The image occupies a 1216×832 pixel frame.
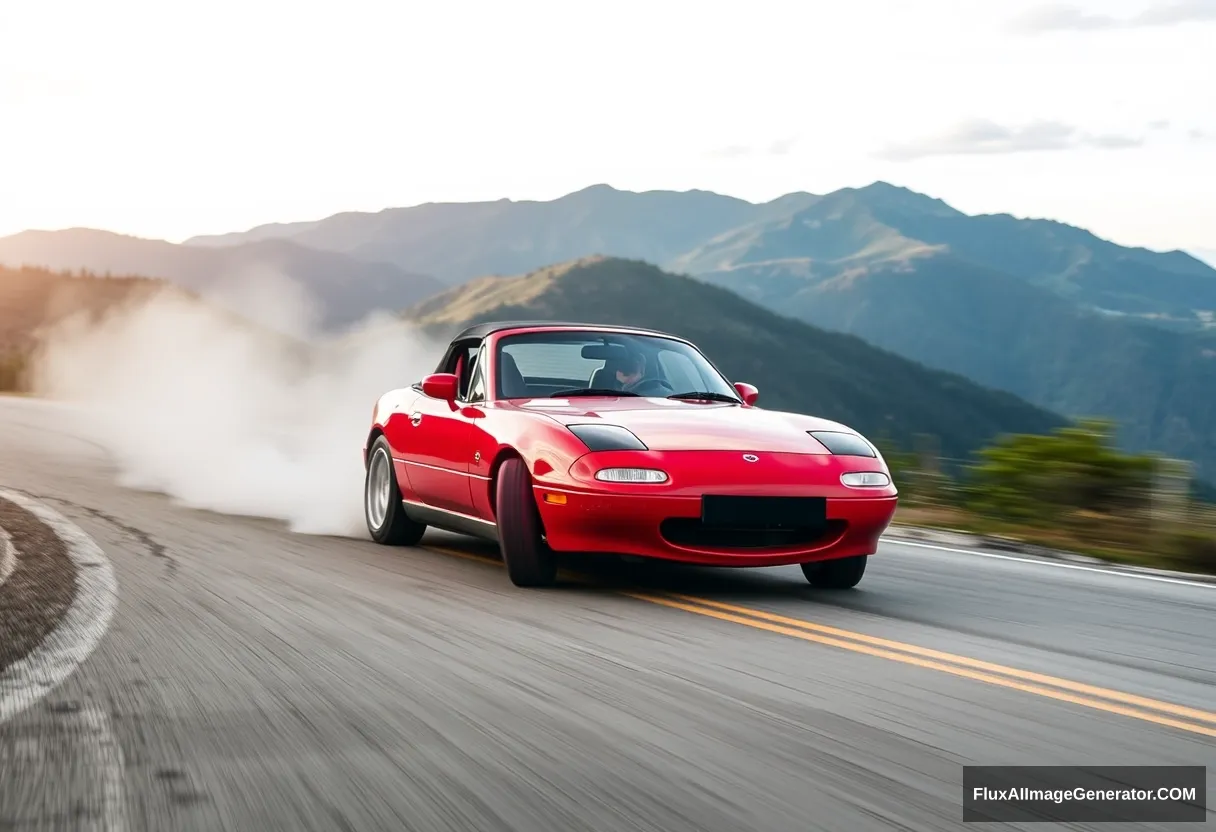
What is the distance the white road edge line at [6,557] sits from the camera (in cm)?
728

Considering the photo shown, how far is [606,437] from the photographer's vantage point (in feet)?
22.3

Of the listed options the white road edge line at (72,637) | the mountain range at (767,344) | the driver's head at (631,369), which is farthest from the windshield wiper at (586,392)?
the mountain range at (767,344)

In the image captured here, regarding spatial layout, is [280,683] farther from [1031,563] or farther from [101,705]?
[1031,563]

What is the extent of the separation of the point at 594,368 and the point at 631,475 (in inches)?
68.2

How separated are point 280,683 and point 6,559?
12.7 feet

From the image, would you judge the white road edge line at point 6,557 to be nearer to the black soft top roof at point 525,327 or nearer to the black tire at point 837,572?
the black soft top roof at point 525,327

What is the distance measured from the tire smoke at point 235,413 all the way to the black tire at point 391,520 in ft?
2.46

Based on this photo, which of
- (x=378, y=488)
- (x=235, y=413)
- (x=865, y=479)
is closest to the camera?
(x=865, y=479)

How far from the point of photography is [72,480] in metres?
13.9

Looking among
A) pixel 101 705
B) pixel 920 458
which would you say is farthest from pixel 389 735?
pixel 920 458

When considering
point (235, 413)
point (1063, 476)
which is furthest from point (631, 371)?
point (235, 413)

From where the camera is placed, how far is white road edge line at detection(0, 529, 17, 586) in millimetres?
7281

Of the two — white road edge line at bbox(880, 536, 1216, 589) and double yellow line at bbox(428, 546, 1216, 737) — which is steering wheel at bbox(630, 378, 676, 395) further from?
white road edge line at bbox(880, 536, 1216, 589)

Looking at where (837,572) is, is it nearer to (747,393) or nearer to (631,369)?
(747,393)
